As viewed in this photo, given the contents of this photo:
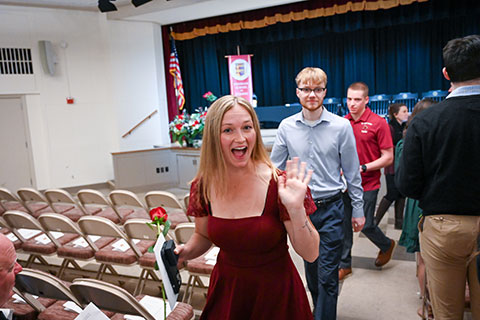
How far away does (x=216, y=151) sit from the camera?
161 centimetres

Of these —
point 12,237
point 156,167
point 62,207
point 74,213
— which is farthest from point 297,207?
point 156,167

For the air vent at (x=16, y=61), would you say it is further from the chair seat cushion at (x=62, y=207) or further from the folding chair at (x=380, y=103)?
the folding chair at (x=380, y=103)

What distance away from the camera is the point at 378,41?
11.2 metres

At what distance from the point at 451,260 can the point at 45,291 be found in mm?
2335

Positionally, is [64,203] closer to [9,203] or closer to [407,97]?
[9,203]

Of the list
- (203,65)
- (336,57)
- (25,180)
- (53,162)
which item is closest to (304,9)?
(336,57)

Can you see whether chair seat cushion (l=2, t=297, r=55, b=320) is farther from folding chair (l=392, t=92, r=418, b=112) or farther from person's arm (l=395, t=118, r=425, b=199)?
folding chair (l=392, t=92, r=418, b=112)

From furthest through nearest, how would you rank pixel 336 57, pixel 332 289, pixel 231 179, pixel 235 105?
pixel 336 57, pixel 332 289, pixel 231 179, pixel 235 105

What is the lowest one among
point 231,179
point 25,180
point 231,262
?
point 25,180

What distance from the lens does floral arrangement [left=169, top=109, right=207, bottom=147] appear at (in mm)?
8188

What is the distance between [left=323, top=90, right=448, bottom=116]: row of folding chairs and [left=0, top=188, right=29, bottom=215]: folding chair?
8.48 m

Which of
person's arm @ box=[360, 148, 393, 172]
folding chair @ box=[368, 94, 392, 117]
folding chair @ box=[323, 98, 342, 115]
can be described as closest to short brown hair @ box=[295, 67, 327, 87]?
person's arm @ box=[360, 148, 393, 172]

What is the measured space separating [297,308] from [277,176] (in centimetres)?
54

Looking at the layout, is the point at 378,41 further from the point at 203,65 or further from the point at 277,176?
the point at 277,176
